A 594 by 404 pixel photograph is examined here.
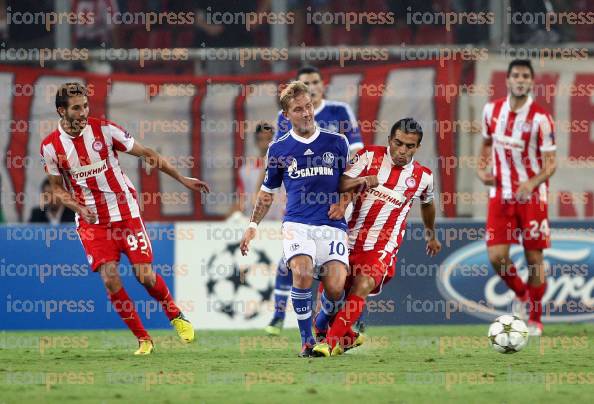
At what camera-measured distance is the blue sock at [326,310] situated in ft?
30.2

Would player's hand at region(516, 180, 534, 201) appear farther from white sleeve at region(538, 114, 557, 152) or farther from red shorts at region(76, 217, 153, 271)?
red shorts at region(76, 217, 153, 271)

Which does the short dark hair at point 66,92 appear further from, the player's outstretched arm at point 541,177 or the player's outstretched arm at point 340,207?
the player's outstretched arm at point 541,177

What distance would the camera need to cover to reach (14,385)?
7605 millimetres

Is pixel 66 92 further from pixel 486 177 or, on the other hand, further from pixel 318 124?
pixel 486 177

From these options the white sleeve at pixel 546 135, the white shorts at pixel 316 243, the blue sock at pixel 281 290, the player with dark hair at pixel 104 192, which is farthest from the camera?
the blue sock at pixel 281 290

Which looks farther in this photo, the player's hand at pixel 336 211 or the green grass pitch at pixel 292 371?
the player's hand at pixel 336 211

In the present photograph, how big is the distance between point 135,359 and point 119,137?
1.76 m

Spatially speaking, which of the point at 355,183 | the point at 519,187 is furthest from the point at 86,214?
the point at 519,187

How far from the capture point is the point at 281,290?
11484 millimetres

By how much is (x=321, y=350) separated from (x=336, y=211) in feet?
→ 3.37

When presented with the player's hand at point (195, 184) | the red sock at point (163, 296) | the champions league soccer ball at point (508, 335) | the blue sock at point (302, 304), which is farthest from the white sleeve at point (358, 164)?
the red sock at point (163, 296)

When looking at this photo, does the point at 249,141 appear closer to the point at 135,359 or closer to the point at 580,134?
the point at 580,134

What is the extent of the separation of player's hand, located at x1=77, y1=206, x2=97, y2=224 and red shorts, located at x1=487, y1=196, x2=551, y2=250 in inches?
156

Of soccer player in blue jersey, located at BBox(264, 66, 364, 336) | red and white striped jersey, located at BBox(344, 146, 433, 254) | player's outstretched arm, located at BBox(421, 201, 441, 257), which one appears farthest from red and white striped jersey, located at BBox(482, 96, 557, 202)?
red and white striped jersey, located at BBox(344, 146, 433, 254)
